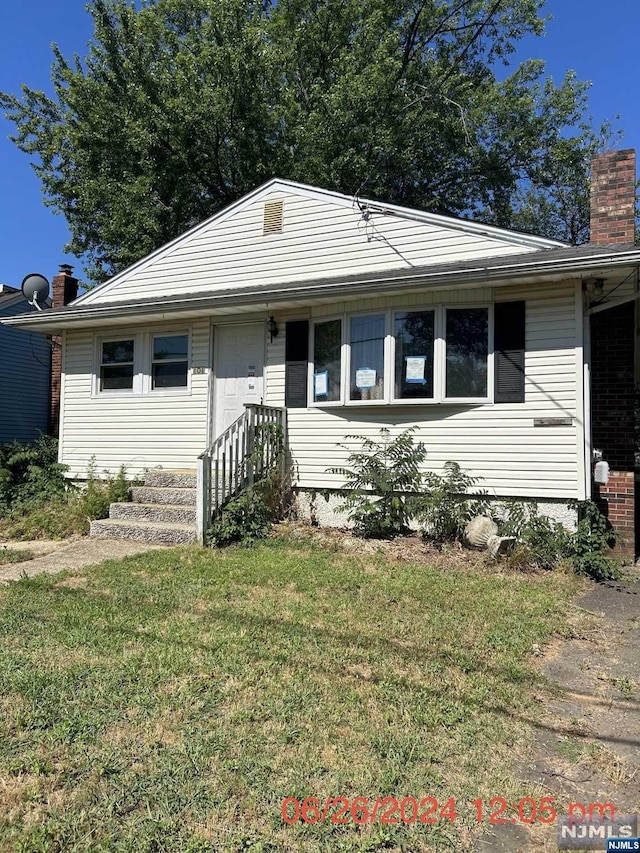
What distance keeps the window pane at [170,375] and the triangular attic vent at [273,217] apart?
104 inches

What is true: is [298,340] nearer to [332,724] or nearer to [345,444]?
[345,444]

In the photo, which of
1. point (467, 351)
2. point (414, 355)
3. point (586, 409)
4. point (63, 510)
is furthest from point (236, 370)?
point (586, 409)

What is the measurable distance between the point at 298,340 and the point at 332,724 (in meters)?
6.27

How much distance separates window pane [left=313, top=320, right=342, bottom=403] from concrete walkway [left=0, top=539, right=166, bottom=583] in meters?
3.13

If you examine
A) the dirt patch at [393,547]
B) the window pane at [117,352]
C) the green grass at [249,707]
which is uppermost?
the window pane at [117,352]

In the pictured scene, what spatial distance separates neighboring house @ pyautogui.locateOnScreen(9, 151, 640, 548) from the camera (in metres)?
6.74

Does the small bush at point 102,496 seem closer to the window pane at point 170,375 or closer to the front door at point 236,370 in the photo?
the window pane at point 170,375

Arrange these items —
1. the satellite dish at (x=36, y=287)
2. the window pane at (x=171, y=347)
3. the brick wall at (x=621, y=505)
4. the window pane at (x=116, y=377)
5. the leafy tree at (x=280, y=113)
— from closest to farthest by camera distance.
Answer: the brick wall at (x=621, y=505) < the window pane at (x=171, y=347) < the window pane at (x=116, y=377) < the satellite dish at (x=36, y=287) < the leafy tree at (x=280, y=113)

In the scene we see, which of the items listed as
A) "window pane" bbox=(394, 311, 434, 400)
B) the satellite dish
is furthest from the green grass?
the satellite dish

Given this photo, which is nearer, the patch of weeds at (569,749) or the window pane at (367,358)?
the patch of weeds at (569,749)

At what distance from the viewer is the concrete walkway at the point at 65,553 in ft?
19.7

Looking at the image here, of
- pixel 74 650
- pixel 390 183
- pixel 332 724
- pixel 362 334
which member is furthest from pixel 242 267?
pixel 390 183

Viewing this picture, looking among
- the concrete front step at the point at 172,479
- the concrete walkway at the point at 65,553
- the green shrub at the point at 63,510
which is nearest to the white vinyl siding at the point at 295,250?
the concrete front step at the point at 172,479

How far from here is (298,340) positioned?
8.40 meters
